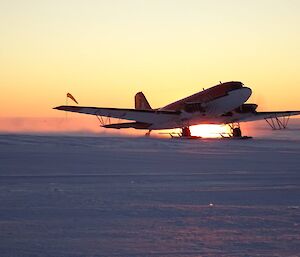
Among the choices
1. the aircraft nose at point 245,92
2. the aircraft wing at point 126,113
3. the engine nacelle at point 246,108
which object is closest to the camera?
the aircraft nose at point 245,92

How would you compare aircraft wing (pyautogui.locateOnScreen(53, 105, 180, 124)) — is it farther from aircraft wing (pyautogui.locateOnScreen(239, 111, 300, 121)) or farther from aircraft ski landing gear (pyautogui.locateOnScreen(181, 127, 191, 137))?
aircraft wing (pyautogui.locateOnScreen(239, 111, 300, 121))

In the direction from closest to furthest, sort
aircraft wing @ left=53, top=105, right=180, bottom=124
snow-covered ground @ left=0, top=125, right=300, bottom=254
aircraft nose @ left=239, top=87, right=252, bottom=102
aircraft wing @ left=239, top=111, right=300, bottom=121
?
snow-covered ground @ left=0, top=125, right=300, bottom=254 → aircraft nose @ left=239, top=87, right=252, bottom=102 → aircraft wing @ left=53, top=105, right=180, bottom=124 → aircraft wing @ left=239, top=111, right=300, bottom=121

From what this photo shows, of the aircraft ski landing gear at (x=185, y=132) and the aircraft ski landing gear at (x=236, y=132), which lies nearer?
the aircraft ski landing gear at (x=236, y=132)

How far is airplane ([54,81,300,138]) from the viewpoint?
35.3 meters

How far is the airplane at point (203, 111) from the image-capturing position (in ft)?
116

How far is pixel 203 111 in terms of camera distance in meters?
36.1

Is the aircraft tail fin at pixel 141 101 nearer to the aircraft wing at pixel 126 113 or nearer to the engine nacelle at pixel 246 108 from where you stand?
the aircraft wing at pixel 126 113

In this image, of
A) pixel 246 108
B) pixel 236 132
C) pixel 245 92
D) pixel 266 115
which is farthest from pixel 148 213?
pixel 266 115

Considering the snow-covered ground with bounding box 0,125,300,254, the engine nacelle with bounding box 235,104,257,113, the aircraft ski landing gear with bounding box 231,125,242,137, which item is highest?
the engine nacelle with bounding box 235,104,257,113

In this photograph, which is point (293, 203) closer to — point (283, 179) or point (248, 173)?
point (283, 179)

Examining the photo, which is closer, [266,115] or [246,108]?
[246,108]

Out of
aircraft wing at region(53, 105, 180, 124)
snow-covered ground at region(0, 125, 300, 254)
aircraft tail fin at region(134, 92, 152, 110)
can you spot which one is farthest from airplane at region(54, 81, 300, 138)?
snow-covered ground at region(0, 125, 300, 254)

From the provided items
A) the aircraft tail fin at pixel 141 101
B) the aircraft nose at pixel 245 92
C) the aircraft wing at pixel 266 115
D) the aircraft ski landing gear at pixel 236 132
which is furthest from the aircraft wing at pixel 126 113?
the aircraft tail fin at pixel 141 101

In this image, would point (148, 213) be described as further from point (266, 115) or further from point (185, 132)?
point (266, 115)
